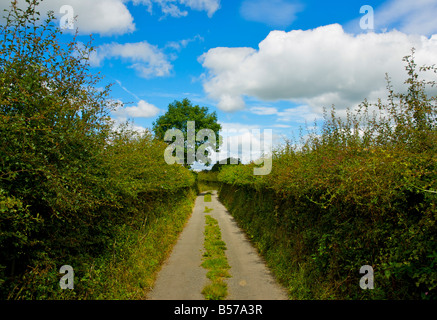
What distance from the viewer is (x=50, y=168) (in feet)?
11.7

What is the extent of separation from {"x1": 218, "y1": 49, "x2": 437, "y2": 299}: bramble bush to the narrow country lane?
1.51ft

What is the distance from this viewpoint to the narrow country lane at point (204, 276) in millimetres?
5691

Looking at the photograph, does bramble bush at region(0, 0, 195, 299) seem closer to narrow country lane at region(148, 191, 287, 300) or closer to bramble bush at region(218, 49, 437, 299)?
narrow country lane at region(148, 191, 287, 300)

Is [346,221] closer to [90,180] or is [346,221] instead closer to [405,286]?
[405,286]

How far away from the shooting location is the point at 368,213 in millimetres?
4188

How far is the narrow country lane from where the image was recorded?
224 inches

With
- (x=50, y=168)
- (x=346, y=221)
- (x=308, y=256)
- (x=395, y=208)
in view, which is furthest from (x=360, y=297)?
(x=50, y=168)

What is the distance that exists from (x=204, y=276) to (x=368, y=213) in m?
4.29

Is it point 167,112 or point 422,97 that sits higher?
point 167,112

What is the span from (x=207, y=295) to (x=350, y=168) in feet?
12.4
